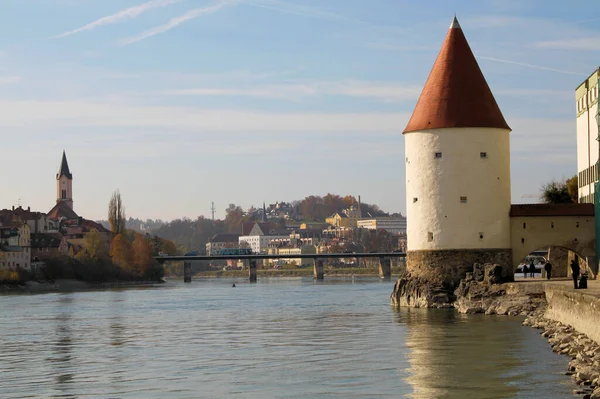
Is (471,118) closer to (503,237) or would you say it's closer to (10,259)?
(503,237)

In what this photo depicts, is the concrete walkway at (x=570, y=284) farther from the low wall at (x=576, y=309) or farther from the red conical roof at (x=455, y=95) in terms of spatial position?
the red conical roof at (x=455, y=95)

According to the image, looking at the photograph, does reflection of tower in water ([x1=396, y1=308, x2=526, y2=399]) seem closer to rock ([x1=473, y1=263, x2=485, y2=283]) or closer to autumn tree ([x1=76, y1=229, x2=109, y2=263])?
rock ([x1=473, y1=263, x2=485, y2=283])

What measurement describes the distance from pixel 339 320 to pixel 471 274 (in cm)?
510

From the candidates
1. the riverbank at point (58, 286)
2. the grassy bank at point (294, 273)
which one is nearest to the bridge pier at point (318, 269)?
the grassy bank at point (294, 273)

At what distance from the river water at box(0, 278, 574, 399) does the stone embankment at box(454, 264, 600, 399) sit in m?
0.38

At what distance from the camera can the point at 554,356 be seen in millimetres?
23188

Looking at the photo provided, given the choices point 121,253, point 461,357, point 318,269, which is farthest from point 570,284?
point 318,269

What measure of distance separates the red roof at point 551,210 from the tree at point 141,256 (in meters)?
63.2

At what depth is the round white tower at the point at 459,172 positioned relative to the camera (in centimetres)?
3831

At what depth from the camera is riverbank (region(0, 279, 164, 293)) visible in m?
77.7

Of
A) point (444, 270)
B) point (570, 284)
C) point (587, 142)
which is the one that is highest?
point (587, 142)

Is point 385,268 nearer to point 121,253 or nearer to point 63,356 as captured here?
point 121,253

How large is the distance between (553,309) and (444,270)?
8404 millimetres

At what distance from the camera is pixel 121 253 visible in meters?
97.1
